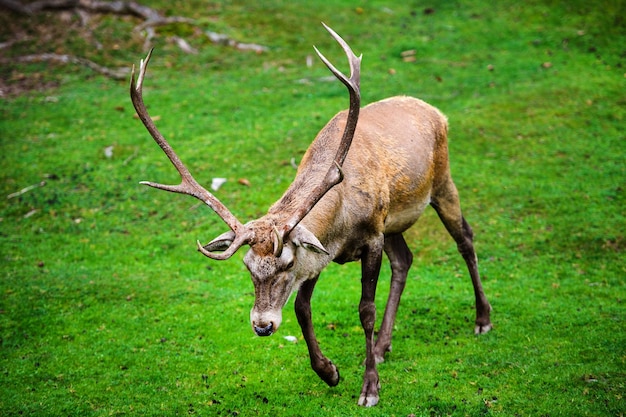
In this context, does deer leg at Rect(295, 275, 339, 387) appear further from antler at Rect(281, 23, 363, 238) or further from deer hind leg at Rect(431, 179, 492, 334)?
deer hind leg at Rect(431, 179, 492, 334)

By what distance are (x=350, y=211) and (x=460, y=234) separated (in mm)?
2679

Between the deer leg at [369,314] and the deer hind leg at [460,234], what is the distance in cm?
200

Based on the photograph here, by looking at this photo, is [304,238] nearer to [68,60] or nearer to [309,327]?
[309,327]

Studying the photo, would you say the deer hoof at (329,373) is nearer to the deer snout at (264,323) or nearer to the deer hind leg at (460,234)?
the deer snout at (264,323)

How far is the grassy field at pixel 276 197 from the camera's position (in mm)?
8125

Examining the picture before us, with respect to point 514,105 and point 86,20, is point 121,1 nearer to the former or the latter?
point 86,20

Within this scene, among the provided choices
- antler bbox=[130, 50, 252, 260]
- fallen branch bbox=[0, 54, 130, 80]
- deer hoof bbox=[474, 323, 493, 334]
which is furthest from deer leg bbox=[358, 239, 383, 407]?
fallen branch bbox=[0, 54, 130, 80]

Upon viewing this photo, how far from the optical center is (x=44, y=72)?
19141 mm

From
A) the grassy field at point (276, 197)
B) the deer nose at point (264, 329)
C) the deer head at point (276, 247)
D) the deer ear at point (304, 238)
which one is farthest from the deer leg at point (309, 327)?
the deer nose at point (264, 329)

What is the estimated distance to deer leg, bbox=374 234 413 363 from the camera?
29.3 ft

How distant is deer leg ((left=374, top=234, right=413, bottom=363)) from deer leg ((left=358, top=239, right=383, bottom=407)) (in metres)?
1.00

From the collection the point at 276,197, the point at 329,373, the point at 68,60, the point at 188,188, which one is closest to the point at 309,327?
the point at 329,373

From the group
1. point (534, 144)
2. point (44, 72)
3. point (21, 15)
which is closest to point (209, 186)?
point (534, 144)

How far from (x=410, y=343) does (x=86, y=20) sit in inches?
640
